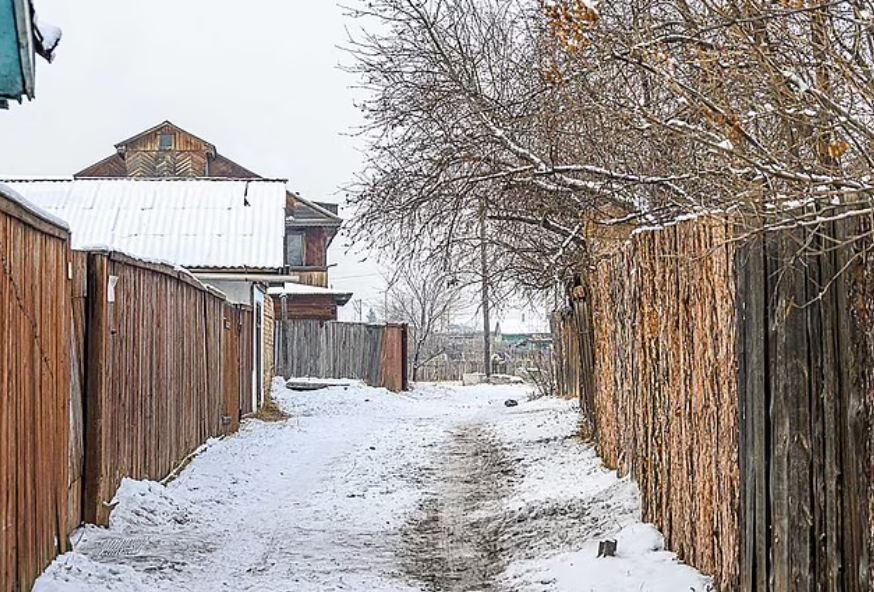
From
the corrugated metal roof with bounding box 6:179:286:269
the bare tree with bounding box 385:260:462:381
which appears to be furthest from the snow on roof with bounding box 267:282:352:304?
the corrugated metal roof with bounding box 6:179:286:269

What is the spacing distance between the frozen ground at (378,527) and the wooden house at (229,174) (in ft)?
76.9

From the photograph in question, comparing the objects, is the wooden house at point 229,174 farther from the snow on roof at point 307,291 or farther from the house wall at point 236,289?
the house wall at point 236,289

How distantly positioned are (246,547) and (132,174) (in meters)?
38.0

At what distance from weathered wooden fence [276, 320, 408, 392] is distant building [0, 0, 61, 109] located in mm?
23713

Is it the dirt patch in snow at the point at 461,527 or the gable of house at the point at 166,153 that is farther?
the gable of house at the point at 166,153

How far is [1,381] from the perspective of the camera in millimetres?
5062

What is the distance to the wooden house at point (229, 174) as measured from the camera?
39562mm

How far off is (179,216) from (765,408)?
2065cm

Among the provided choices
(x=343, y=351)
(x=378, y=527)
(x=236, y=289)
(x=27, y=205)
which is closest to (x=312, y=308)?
(x=343, y=351)

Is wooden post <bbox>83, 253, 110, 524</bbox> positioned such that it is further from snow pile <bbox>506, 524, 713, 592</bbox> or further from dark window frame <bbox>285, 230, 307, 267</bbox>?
dark window frame <bbox>285, 230, 307, 267</bbox>

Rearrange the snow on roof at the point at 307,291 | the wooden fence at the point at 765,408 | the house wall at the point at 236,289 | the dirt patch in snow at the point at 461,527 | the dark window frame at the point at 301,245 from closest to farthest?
the wooden fence at the point at 765,408 → the dirt patch in snow at the point at 461,527 → the house wall at the point at 236,289 → the snow on roof at the point at 307,291 → the dark window frame at the point at 301,245

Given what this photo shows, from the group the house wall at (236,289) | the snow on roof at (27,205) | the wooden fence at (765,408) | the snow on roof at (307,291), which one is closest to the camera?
the wooden fence at (765,408)

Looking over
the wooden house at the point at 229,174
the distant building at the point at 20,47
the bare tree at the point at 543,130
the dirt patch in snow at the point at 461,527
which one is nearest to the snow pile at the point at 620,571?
the dirt patch in snow at the point at 461,527

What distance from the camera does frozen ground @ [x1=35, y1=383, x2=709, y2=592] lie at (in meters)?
6.33
